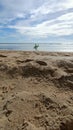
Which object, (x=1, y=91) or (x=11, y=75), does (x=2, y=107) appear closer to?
(x=1, y=91)

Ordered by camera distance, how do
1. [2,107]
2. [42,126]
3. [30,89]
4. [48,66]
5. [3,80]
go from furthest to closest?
[48,66] → [3,80] → [30,89] → [2,107] → [42,126]

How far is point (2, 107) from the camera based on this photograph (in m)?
2.45

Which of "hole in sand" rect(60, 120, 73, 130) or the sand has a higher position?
the sand

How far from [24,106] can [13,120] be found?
271mm

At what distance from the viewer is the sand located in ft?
6.71

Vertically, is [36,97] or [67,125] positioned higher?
[36,97]

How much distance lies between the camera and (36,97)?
2.53 meters

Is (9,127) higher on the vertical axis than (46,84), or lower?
lower

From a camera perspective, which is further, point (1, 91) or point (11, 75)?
point (11, 75)

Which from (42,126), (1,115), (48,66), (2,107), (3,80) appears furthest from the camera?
(48,66)

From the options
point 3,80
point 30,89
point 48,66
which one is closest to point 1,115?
point 30,89

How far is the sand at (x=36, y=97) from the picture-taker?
6.71ft

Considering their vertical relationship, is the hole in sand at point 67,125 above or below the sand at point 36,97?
below

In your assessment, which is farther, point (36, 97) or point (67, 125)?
point (36, 97)
